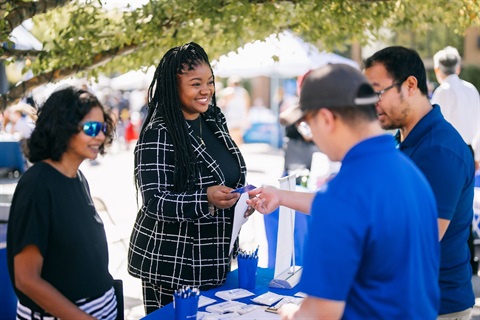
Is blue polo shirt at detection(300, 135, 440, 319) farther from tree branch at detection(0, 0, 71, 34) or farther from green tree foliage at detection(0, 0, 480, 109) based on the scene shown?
tree branch at detection(0, 0, 71, 34)

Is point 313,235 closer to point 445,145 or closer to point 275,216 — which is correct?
point 445,145

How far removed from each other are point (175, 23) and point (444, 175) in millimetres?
2494

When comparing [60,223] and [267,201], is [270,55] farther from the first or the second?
[60,223]

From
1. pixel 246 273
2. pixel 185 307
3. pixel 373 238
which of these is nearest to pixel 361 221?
pixel 373 238

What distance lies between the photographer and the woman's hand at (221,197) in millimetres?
3084

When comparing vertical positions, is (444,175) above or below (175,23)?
below

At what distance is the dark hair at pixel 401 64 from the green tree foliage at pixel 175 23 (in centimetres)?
167

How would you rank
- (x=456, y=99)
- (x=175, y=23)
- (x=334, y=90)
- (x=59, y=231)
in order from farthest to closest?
1. (x=456, y=99)
2. (x=175, y=23)
3. (x=59, y=231)
4. (x=334, y=90)

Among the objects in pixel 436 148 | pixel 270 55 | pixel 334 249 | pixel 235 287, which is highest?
pixel 270 55

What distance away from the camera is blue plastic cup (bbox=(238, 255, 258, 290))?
325cm

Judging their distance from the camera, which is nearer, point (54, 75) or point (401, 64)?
point (401, 64)

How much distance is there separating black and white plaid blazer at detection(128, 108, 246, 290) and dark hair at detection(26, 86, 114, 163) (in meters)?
0.76

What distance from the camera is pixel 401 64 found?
8.96 feet

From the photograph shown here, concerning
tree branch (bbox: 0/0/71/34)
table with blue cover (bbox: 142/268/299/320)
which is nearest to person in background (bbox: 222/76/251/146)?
tree branch (bbox: 0/0/71/34)
